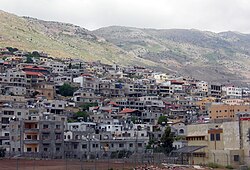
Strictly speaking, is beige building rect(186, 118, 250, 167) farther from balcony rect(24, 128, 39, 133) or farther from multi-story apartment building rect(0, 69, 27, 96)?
multi-story apartment building rect(0, 69, 27, 96)

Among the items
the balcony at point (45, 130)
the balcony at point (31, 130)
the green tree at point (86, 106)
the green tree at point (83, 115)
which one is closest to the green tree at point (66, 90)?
the green tree at point (86, 106)

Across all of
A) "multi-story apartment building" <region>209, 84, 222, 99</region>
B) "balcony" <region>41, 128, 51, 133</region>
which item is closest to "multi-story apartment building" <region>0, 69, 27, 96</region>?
"balcony" <region>41, 128, 51, 133</region>

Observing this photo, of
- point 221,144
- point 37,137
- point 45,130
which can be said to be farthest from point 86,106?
point 221,144

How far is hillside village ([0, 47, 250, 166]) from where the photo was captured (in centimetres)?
5393

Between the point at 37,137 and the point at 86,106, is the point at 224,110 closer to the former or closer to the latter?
the point at 86,106

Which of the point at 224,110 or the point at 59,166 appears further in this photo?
the point at 224,110

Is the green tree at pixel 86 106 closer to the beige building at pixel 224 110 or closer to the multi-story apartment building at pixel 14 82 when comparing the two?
the multi-story apartment building at pixel 14 82

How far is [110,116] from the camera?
83812 mm

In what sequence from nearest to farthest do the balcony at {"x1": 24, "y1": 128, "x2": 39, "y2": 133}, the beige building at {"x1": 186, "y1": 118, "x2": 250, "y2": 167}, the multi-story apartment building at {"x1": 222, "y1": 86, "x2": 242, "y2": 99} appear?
the beige building at {"x1": 186, "y1": 118, "x2": 250, "y2": 167} < the balcony at {"x1": 24, "y1": 128, "x2": 39, "y2": 133} < the multi-story apartment building at {"x1": 222, "y1": 86, "x2": 242, "y2": 99}

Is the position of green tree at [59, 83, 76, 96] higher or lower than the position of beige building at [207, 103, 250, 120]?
higher

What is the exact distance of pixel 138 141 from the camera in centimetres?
6969

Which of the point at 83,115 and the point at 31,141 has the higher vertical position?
the point at 83,115

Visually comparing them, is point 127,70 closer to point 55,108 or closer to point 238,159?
point 55,108

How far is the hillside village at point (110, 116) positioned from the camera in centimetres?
5393
